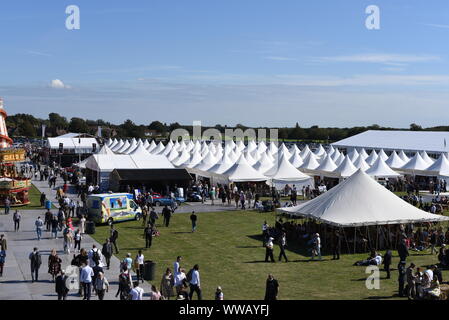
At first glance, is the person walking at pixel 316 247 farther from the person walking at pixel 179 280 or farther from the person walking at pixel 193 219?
the person walking at pixel 179 280

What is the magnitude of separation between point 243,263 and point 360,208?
19.0 ft

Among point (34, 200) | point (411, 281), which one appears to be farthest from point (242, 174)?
point (411, 281)

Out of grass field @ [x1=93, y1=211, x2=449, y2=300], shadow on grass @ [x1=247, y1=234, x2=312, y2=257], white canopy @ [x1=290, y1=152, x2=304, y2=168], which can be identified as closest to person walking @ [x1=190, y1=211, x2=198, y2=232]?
grass field @ [x1=93, y1=211, x2=449, y2=300]

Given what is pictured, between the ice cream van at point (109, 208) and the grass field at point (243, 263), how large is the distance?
2.12 feet

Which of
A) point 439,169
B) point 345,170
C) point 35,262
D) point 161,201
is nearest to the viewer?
point 35,262

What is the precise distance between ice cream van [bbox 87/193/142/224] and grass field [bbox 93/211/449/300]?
25.4 inches

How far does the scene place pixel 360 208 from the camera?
21281 mm

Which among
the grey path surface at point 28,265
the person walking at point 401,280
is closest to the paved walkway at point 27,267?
the grey path surface at point 28,265

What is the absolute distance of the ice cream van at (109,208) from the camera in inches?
1033

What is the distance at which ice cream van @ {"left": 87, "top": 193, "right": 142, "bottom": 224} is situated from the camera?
26.2 m

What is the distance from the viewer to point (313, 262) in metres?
18.9

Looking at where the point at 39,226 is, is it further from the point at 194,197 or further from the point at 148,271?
the point at 194,197
